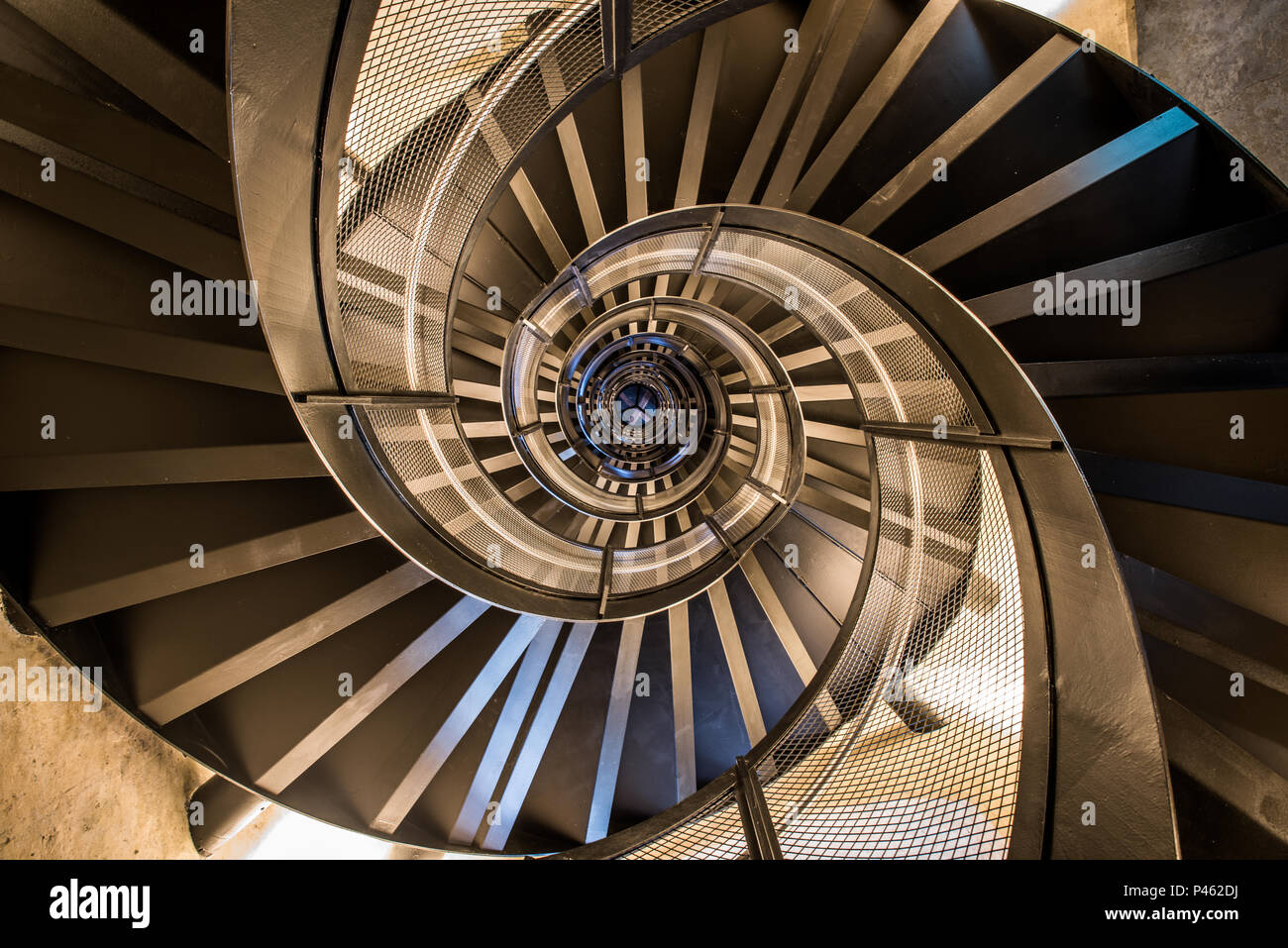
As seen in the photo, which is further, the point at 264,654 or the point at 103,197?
the point at 264,654

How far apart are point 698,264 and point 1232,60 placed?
13.1ft

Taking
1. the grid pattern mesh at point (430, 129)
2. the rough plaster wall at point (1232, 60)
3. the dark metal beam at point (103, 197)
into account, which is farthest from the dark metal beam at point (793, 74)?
the dark metal beam at point (103, 197)

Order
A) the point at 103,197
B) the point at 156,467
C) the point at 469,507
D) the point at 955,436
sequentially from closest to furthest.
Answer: the point at 103,197
the point at 156,467
the point at 955,436
the point at 469,507

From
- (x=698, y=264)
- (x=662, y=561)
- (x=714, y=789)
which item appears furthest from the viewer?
(x=662, y=561)

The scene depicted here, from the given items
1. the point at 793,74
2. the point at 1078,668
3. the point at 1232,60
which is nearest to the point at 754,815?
the point at 1078,668

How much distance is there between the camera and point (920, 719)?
9.66 feet

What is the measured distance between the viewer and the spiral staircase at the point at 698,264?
225 cm

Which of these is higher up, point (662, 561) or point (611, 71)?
point (611, 71)

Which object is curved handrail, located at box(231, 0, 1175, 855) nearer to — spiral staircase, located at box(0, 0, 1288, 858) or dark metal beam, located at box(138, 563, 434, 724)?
spiral staircase, located at box(0, 0, 1288, 858)

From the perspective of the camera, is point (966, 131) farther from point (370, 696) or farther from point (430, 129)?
point (370, 696)

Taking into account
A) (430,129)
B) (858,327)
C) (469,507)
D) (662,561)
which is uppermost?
(430,129)

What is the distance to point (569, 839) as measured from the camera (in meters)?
5.18

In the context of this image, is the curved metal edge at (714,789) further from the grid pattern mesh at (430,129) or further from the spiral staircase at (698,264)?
the grid pattern mesh at (430,129)

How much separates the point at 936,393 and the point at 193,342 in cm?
421
